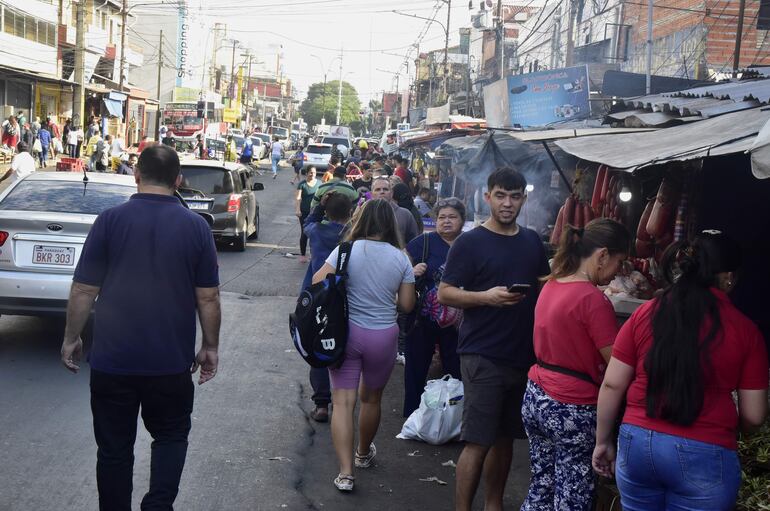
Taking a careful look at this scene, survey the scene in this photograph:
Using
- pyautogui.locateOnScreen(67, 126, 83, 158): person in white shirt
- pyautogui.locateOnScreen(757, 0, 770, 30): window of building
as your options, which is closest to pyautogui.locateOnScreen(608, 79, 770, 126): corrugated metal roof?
pyautogui.locateOnScreen(757, 0, 770, 30): window of building

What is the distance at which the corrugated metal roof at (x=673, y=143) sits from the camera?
4.92m

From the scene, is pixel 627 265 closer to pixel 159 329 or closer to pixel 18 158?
pixel 159 329

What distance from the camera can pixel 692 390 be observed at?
336 cm

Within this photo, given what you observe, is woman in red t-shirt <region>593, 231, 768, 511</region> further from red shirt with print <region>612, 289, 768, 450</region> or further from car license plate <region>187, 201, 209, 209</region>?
car license plate <region>187, 201, 209, 209</region>

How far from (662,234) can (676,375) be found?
359cm

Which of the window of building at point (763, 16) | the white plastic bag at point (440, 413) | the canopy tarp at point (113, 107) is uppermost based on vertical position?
the window of building at point (763, 16)

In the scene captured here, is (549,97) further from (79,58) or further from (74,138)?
(74,138)

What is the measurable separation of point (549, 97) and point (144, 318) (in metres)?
13.0

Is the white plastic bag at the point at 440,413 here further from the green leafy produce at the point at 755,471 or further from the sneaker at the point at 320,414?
the green leafy produce at the point at 755,471

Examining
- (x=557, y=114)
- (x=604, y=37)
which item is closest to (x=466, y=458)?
(x=557, y=114)

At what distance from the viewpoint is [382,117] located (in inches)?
5103

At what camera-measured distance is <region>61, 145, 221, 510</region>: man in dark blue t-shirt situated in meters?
4.33

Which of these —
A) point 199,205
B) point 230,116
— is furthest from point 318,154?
point 230,116

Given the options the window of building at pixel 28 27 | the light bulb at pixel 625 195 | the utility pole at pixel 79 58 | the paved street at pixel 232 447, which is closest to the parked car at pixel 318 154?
the utility pole at pixel 79 58
